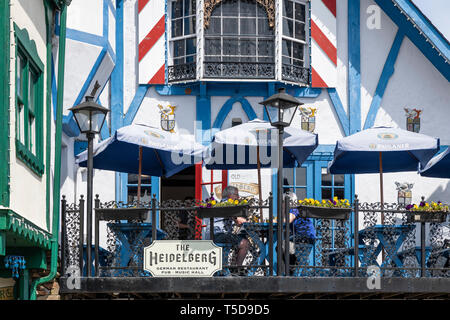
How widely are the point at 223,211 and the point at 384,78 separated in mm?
6501

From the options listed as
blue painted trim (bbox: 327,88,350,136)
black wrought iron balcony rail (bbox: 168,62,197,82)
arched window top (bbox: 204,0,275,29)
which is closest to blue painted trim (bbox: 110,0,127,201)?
black wrought iron balcony rail (bbox: 168,62,197,82)

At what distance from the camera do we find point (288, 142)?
45.7 feet

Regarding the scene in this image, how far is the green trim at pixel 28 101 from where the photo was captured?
1081cm

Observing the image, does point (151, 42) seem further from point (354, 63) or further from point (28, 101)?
point (28, 101)

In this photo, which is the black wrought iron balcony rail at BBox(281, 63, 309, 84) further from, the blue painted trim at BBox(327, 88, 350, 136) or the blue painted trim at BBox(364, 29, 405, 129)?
the blue painted trim at BBox(364, 29, 405, 129)

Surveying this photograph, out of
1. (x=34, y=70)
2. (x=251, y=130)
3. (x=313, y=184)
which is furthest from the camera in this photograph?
(x=313, y=184)

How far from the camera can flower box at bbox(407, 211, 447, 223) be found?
41.5 ft

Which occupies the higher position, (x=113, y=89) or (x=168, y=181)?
(x=113, y=89)

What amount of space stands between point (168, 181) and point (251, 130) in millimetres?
7679

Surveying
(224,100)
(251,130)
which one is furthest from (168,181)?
(251,130)

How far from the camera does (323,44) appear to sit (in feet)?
58.6

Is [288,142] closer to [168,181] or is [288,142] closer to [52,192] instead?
[52,192]

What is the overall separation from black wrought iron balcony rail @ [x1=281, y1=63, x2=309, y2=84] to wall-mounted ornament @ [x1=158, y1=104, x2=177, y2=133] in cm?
210

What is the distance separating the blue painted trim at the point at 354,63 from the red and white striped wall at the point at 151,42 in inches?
136
